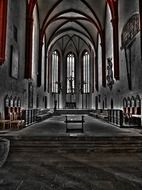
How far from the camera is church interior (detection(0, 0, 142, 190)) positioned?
3.63 meters

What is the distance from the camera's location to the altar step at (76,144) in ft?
18.5

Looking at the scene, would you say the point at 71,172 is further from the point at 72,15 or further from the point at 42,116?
the point at 72,15

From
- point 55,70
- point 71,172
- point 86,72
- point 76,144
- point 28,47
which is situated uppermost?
point 55,70

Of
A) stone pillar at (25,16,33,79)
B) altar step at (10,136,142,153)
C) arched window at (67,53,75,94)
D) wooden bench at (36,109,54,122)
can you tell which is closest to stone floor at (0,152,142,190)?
altar step at (10,136,142,153)

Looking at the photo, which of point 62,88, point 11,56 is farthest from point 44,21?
point 62,88

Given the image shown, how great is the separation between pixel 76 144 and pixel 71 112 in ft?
52.9

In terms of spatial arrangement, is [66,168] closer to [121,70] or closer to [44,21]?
[121,70]

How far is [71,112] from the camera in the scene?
2197 centimetres

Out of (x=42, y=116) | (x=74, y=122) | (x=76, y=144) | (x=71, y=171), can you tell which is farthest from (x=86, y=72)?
(x=71, y=171)

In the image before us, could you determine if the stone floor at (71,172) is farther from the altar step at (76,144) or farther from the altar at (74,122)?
the altar at (74,122)

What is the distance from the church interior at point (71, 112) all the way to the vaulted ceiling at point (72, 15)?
0.09 metres

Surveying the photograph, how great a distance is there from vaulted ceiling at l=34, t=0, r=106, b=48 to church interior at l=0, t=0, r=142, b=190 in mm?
88

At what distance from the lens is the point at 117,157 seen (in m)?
5.00

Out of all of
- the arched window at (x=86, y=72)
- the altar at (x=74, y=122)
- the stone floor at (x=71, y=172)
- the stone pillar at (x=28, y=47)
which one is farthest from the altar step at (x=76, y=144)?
the arched window at (x=86, y=72)
